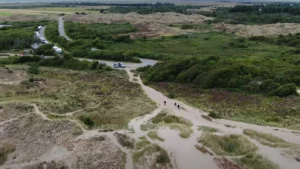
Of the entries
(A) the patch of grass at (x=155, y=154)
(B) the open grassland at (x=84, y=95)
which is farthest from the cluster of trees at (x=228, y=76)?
(A) the patch of grass at (x=155, y=154)

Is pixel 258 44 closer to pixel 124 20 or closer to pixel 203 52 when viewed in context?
pixel 203 52

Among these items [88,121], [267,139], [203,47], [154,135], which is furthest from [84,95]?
[203,47]

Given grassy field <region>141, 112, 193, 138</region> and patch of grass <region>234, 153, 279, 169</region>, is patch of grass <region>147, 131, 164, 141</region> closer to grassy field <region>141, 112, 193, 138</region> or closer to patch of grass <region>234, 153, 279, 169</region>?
grassy field <region>141, 112, 193, 138</region>

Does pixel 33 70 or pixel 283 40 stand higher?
pixel 283 40

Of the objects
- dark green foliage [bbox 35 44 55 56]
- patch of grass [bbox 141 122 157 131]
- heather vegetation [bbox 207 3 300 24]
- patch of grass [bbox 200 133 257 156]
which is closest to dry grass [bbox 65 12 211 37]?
heather vegetation [bbox 207 3 300 24]

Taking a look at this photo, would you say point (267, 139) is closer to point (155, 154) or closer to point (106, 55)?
point (155, 154)
